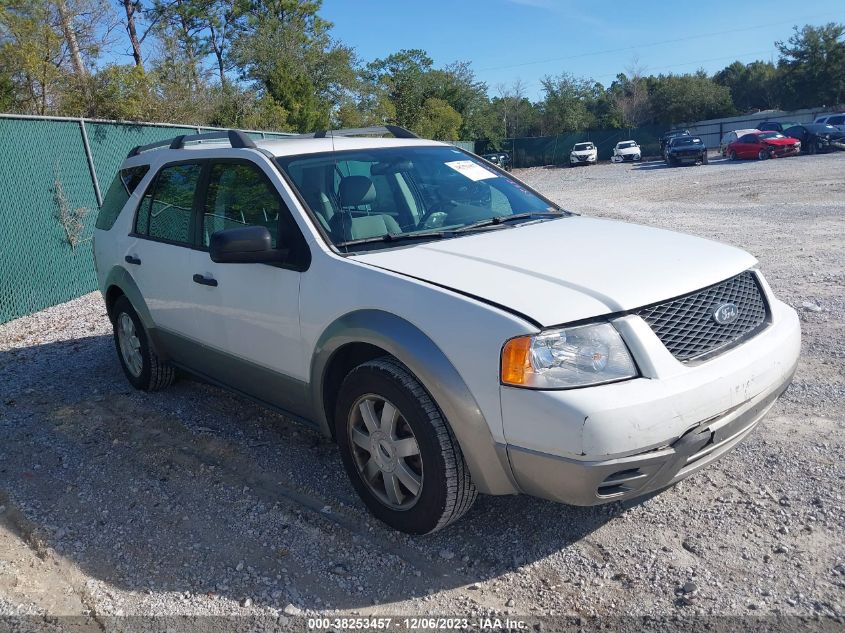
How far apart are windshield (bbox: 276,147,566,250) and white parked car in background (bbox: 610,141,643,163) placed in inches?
1710

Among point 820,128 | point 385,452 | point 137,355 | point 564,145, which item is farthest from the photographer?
point 564,145

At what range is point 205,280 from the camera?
162 inches

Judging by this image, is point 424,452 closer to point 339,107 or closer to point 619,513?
point 619,513

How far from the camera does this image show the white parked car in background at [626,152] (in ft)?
147

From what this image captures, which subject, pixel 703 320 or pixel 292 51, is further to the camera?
pixel 292 51

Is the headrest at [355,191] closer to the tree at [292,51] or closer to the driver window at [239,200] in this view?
the driver window at [239,200]

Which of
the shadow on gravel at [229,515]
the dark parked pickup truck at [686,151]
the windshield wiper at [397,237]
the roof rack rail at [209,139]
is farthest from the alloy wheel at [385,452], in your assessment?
the dark parked pickup truck at [686,151]

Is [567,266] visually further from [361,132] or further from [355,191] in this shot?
[361,132]

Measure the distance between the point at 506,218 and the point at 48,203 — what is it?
7113 millimetres

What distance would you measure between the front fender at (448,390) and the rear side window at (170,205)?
75.5 inches

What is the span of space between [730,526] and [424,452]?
1430 millimetres

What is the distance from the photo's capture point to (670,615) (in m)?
2.59

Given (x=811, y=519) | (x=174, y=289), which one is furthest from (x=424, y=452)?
(x=174, y=289)

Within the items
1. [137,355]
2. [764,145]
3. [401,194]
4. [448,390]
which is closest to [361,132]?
[401,194]
